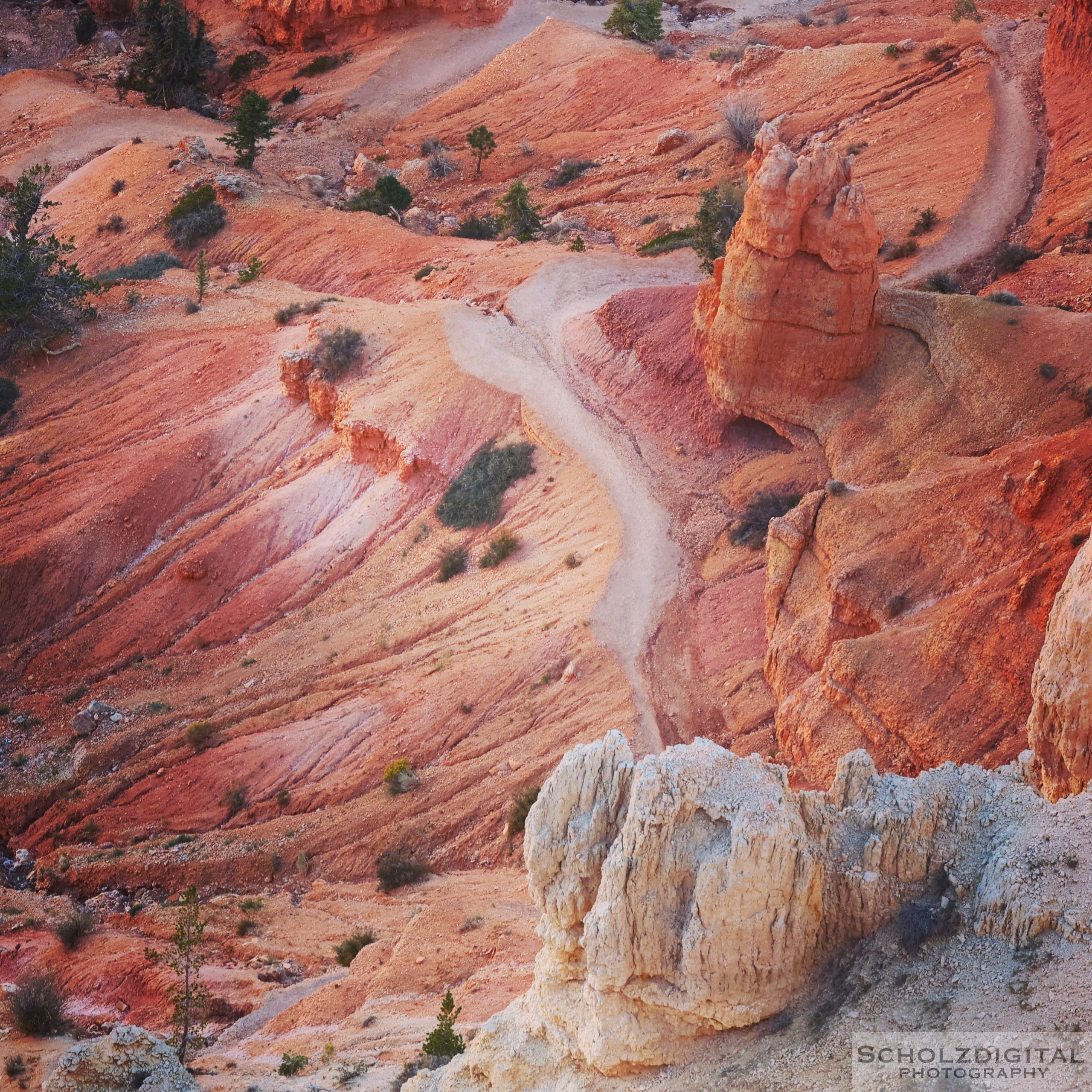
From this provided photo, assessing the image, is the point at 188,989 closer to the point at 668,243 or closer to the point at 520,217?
the point at 668,243

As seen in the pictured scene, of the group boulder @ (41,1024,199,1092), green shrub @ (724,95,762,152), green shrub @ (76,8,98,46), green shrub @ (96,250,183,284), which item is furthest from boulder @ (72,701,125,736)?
green shrub @ (76,8,98,46)

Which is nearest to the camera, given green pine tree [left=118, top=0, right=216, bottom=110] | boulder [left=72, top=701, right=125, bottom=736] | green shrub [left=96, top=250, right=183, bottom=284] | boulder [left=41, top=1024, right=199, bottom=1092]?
boulder [left=41, top=1024, right=199, bottom=1092]

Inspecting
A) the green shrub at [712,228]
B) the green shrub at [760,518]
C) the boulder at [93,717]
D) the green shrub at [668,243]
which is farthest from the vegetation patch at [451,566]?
the green shrub at [668,243]

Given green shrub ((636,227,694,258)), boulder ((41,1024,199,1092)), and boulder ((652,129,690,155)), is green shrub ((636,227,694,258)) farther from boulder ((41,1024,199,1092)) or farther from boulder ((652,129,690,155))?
boulder ((41,1024,199,1092))

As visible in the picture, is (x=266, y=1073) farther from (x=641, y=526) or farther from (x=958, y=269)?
(x=958, y=269)

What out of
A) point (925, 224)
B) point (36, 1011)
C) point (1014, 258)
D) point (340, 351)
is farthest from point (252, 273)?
point (36, 1011)
